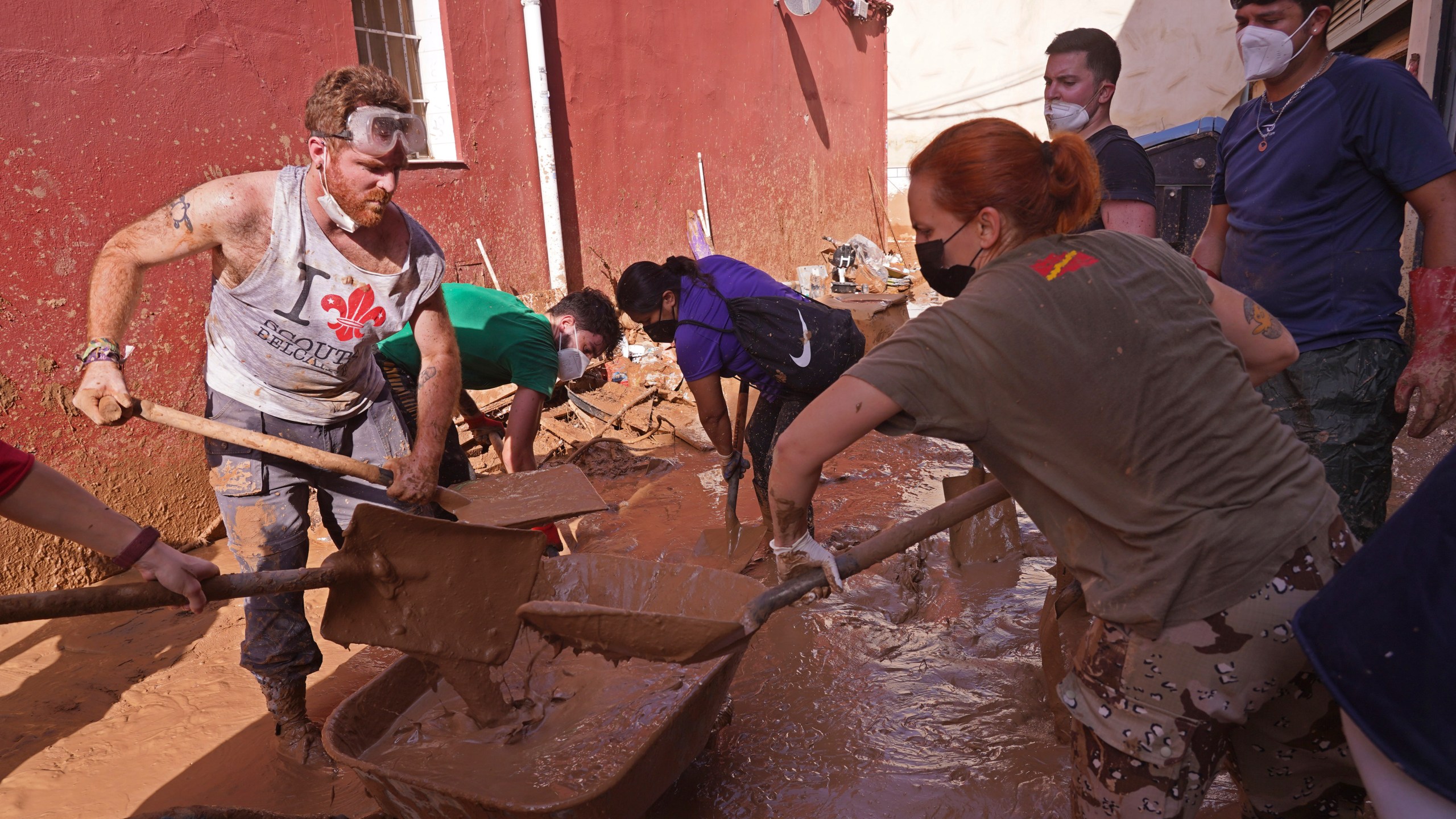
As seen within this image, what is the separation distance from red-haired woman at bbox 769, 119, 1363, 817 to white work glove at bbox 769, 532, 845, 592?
1.14ft

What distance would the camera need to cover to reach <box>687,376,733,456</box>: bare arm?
3.70 metres

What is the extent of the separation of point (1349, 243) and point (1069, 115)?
115cm

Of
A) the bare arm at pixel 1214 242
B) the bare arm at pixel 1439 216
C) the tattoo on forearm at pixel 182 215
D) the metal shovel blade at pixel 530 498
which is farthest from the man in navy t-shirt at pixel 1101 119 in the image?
the tattoo on forearm at pixel 182 215

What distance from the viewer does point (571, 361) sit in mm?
3934

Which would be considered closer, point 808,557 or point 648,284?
point 808,557

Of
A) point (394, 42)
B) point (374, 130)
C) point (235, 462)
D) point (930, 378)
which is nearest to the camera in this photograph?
point (930, 378)

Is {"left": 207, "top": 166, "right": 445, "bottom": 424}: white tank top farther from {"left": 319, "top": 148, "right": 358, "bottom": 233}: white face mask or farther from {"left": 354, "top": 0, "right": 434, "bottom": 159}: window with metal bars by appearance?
{"left": 354, "top": 0, "right": 434, "bottom": 159}: window with metal bars

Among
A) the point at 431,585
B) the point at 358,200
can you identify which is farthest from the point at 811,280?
the point at 431,585

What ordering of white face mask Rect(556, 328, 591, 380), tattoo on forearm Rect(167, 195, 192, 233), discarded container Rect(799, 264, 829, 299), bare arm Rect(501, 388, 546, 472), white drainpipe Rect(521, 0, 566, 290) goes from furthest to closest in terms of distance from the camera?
discarded container Rect(799, 264, 829, 299), white drainpipe Rect(521, 0, 566, 290), white face mask Rect(556, 328, 591, 380), bare arm Rect(501, 388, 546, 472), tattoo on forearm Rect(167, 195, 192, 233)

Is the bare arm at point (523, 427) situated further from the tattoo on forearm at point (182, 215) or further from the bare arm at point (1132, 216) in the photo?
the bare arm at point (1132, 216)

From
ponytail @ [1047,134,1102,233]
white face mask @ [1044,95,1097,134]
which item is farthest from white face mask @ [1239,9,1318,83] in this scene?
ponytail @ [1047,134,1102,233]

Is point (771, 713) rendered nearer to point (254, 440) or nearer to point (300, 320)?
point (254, 440)

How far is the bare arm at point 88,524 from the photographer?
1.69 m

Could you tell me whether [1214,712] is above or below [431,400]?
below
